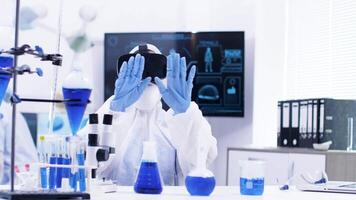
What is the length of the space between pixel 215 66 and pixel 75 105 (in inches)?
89.9

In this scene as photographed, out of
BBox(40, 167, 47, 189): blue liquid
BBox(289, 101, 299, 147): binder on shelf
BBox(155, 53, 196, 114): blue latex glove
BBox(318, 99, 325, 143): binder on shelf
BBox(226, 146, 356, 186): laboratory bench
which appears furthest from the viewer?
BBox(289, 101, 299, 147): binder on shelf

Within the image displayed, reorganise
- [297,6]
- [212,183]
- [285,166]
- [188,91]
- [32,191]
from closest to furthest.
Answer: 1. [32,191]
2. [212,183]
3. [188,91]
4. [285,166]
5. [297,6]

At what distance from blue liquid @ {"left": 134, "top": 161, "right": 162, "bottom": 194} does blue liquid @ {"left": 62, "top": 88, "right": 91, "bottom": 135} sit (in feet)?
0.70

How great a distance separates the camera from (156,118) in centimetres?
188

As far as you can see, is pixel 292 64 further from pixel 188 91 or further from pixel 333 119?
pixel 188 91

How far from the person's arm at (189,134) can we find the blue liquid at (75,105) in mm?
479

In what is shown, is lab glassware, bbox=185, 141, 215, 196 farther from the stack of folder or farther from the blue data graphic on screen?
the blue data graphic on screen

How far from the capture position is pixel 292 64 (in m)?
3.35

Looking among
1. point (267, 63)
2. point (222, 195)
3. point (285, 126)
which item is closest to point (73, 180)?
point (222, 195)

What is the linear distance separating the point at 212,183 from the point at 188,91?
0.30 m

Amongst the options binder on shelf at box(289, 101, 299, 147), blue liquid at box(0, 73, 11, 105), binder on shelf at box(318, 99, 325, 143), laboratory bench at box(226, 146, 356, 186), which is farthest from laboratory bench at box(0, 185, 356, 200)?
binder on shelf at box(289, 101, 299, 147)

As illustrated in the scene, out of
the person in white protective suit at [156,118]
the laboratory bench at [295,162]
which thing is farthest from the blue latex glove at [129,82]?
the laboratory bench at [295,162]

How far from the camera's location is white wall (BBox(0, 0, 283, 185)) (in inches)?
132

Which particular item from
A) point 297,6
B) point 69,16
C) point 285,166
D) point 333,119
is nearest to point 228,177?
point 285,166
